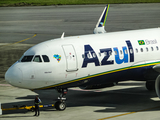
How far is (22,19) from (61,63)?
53.3m

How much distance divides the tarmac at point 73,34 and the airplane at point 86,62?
1.74m

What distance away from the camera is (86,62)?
24.7 meters

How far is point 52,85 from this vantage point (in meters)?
24.4

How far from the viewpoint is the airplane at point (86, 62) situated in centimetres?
2370

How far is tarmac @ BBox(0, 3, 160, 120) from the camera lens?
24406 millimetres

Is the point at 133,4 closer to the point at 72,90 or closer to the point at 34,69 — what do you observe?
the point at 72,90

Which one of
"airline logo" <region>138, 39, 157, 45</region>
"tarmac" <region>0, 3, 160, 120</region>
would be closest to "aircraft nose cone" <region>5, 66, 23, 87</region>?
"tarmac" <region>0, 3, 160, 120</region>

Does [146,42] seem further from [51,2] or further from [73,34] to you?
[51,2]

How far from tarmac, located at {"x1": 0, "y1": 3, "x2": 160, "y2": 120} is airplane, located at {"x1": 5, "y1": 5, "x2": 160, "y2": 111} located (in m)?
1.74

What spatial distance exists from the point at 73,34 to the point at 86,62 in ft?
109

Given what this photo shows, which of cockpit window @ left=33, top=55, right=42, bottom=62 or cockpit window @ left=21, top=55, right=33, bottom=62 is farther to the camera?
cockpit window @ left=21, top=55, right=33, bottom=62

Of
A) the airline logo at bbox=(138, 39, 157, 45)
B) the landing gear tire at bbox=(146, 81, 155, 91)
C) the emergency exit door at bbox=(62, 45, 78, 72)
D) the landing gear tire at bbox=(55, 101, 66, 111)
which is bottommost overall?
the landing gear tire at bbox=(55, 101, 66, 111)

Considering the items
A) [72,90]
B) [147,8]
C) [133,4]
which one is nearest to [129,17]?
[147,8]

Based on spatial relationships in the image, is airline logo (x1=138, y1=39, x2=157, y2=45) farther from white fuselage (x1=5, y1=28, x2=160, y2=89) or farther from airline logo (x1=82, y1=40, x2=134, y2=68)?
airline logo (x1=82, y1=40, x2=134, y2=68)
